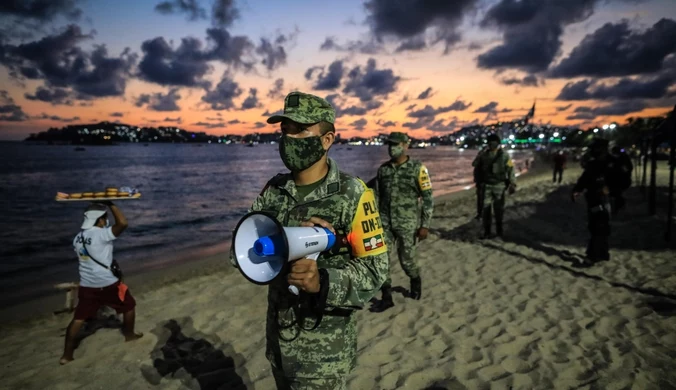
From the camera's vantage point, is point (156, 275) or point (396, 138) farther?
point (156, 275)

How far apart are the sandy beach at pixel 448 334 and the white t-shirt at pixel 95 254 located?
3.28 feet

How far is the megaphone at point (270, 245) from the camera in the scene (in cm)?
148

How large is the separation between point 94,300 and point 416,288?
14.4ft

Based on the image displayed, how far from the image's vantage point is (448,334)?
4797 millimetres

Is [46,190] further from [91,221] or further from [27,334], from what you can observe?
[91,221]

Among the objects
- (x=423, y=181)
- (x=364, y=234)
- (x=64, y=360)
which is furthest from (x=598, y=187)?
(x=64, y=360)

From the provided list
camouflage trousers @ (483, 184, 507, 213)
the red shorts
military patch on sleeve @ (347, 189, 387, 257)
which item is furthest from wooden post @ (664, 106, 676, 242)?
the red shorts

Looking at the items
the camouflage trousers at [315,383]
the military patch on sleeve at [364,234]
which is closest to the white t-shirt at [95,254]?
the camouflage trousers at [315,383]

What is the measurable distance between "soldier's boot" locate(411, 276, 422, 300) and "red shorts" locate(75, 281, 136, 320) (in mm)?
4053

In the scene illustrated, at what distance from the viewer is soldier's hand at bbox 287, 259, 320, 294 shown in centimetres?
151

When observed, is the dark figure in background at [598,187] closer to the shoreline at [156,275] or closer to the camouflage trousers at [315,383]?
the camouflage trousers at [315,383]

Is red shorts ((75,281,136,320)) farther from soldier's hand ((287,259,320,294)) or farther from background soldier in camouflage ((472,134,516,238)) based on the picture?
background soldier in camouflage ((472,134,516,238))

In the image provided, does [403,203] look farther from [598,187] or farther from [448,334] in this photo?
[598,187]

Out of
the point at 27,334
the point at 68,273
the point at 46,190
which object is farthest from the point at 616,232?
the point at 46,190
